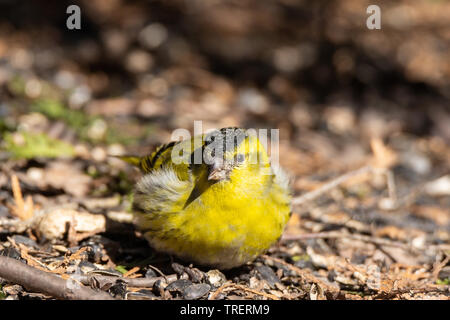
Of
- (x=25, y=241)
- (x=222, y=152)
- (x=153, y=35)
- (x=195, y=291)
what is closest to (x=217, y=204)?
(x=222, y=152)

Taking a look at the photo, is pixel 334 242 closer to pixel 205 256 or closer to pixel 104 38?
pixel 205 256

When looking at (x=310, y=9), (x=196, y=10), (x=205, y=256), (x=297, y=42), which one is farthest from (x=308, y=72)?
(x=205, y=256)

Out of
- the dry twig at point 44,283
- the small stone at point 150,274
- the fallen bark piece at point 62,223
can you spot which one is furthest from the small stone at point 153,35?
the dry twig at point 44,283

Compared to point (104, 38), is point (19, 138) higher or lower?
lower

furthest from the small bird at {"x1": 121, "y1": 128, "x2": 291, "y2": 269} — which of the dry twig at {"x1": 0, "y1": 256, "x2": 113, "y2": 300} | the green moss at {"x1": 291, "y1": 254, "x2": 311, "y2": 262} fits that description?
the dry twig at {"x1": 0, "y1": 256, "x2": 113, "y2": 300}

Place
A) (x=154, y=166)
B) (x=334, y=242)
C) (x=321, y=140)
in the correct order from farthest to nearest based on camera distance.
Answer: (x=321, y=140)
(x=334, y=242)
(x=154, y=166)

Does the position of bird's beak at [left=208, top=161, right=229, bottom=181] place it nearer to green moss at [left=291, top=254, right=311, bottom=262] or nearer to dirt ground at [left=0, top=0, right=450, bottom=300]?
dirt ground at [left=0, top=0, right=450, bottom=300]
